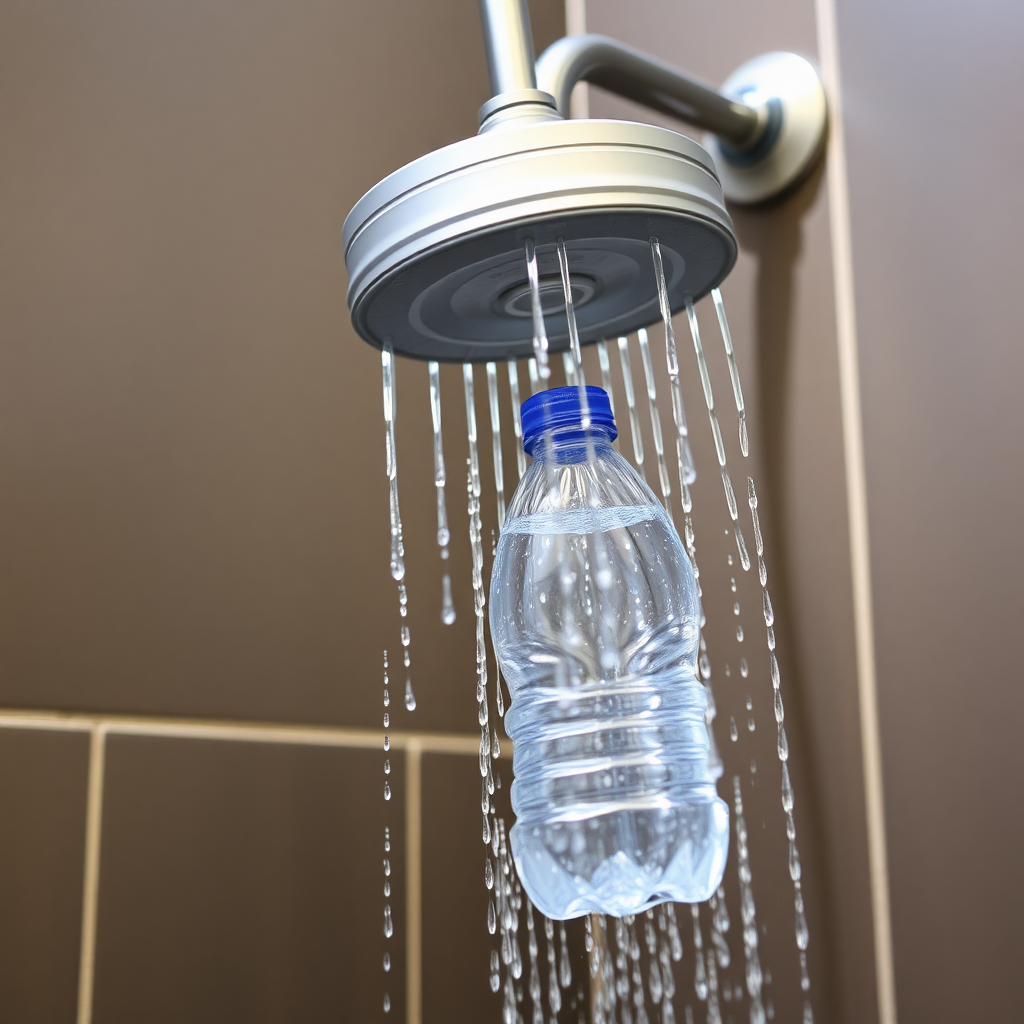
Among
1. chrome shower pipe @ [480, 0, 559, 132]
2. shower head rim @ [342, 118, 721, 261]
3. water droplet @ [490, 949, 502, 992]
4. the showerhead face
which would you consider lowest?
water droplet @ [490, 949, 502, 992]

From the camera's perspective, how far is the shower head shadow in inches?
19.4

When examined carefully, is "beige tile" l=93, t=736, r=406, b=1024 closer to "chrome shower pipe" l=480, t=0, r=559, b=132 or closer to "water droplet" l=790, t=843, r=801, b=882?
"water droplet" l=790, t=843, r=801, b=882

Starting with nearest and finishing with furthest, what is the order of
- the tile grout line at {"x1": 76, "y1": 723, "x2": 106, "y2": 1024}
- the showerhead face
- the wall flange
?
the showerhead face
the tile grout line at {"x1": 76, "y1": 723, "x2": 106, "y2": 1024}
the wall flange

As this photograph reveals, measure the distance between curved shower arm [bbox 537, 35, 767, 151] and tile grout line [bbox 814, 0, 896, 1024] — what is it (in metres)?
0.06

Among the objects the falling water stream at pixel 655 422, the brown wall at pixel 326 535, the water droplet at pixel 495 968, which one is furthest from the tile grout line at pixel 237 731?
the falling water stream at pixel 655 422

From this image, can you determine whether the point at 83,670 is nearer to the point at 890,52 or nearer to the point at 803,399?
the point at 803,399

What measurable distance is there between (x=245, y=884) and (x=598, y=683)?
31 centimetres

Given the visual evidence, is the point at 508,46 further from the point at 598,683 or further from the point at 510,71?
the point at 598,683

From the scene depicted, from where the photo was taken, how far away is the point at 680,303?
608mm

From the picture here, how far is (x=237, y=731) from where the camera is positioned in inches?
31.9

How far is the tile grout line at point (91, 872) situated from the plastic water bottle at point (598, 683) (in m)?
0.27

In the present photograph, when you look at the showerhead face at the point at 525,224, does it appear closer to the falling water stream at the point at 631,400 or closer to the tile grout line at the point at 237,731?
the falling water stream at the point at 631,400

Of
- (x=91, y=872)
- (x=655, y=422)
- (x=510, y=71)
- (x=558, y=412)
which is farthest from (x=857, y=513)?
(x=91, y=872)

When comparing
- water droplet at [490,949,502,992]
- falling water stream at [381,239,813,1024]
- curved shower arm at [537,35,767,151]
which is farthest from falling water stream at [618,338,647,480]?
water droplet at [490,949,502,992]
